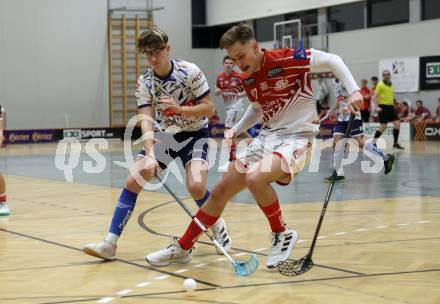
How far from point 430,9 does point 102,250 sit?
60.3 ft

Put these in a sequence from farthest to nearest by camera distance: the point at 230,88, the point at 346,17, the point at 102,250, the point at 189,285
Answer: the point at 346,17 < the point at 230,88 < the point at 102,250 < the point at 189,285

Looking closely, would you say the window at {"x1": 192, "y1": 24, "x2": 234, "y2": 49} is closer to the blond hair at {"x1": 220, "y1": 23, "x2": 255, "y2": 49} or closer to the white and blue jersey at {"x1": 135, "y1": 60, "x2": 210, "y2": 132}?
the white and blue jersey at {"x1": 135, "y1": 60, "x2": 210, "y2": 132}

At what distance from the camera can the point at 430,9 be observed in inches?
851

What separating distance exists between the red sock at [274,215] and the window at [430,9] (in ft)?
58.6

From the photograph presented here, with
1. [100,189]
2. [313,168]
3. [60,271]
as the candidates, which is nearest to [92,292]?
[60,271]

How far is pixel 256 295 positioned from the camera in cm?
426

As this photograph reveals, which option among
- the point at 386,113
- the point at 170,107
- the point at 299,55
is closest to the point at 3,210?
the point at 170,107

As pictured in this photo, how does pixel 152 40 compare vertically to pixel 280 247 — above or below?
above

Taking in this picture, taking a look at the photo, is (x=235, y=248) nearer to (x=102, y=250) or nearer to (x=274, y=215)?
(x=274, y=215)

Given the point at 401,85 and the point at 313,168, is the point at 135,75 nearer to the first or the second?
the point at 401,85

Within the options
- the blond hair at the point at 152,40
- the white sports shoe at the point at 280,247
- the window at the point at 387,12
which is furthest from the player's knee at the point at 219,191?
the window at the point at 387,12

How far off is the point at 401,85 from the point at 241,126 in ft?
58.8

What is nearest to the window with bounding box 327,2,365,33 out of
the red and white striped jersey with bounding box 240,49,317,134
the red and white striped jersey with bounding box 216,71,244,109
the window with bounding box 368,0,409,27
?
the window with bounding box 368,0,409,27

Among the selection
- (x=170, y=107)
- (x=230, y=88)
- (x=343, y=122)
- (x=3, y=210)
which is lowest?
(x=3, y=210)
